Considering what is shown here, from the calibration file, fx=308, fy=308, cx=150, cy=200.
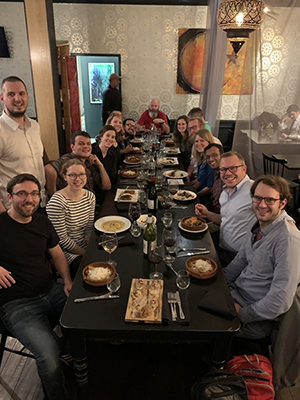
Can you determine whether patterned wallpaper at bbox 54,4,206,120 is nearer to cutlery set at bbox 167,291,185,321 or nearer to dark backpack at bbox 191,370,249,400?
cutlery set at bbox 167,291,185,321

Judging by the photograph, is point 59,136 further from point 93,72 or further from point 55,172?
point 93,72

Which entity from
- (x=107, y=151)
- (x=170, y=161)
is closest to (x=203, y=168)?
(x=170, y=161)

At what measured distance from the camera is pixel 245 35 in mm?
2758

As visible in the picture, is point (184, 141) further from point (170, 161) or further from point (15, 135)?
point (15, 135)

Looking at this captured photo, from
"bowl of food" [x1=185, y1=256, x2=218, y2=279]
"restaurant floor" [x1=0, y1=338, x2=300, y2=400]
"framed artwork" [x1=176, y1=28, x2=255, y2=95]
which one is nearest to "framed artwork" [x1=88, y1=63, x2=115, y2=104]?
"framed artwork" [x1=176, y1=28, x2=255, y2=95]

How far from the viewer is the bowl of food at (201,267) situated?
5.66 feet

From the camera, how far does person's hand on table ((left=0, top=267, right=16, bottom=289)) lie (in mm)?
1743

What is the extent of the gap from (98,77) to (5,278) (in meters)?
5.94

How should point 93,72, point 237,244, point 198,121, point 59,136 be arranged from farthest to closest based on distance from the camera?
point 93,72 < point 59,136 < point 198,121 < point 237,244

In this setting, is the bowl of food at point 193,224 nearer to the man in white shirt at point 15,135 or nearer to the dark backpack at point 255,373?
the dark backpack at point 255,373

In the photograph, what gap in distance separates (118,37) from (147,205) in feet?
15.8

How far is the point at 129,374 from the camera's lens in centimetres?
198

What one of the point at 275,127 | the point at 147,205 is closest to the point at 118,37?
the point at 275,127

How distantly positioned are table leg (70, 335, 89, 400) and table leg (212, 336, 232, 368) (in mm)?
637
